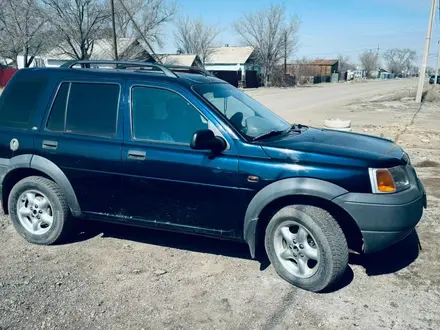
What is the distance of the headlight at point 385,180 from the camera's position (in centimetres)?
338

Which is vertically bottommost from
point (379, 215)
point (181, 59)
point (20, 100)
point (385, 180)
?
point (379, 215)

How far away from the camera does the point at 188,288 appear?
369 centimetres

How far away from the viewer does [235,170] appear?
12.0ft

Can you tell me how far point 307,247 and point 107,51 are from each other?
38.6m

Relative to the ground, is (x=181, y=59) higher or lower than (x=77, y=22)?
lower

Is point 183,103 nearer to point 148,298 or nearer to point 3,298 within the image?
point 148,298

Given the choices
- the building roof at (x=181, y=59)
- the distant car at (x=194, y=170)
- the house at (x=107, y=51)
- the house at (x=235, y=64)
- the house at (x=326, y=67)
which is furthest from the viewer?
the house at (x=326, y=67)

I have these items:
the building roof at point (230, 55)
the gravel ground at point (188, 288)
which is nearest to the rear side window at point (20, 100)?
the gravel ground at point (188, 288)

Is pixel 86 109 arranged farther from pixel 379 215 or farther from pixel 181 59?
pixel 181 59

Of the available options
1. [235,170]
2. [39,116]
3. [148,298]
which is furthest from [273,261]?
[39,116]

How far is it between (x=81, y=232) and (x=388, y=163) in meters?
3.52

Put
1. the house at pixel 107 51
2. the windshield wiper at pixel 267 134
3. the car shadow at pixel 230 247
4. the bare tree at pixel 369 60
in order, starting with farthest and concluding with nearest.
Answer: the bare tree at pixel 369 60 < the house at pixel 107 51 < the car shadow at pixel 230 247 < the windshield wiper at pixel 267 134

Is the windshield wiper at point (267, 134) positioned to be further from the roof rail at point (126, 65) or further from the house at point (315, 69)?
the house at point (315, 69)

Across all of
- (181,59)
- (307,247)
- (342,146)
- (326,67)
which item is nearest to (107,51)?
(181,59)
